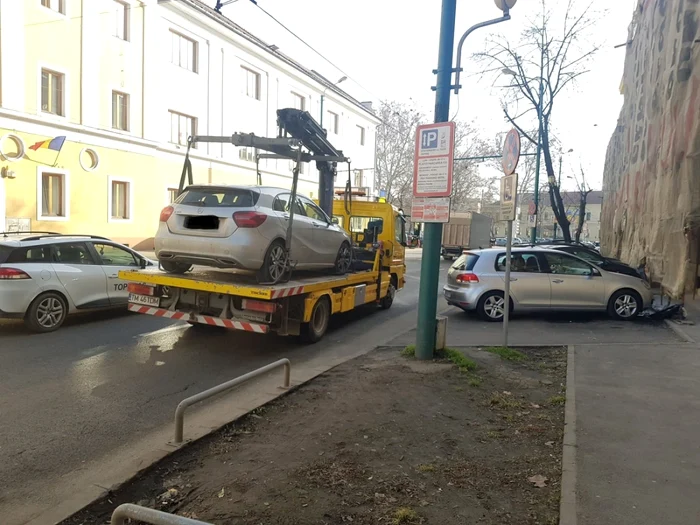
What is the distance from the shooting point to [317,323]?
344 inches

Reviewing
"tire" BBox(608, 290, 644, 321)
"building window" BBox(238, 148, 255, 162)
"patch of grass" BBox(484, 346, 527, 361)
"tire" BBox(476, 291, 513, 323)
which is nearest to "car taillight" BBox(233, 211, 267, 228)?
"patch of grass" BBox(484, 346, 527, 361)

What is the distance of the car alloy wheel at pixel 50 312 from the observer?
8312 millimetres

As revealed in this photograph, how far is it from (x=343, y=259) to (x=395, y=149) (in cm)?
4058

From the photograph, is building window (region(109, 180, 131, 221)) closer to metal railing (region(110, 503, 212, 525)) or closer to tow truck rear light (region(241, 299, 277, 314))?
tow truck rear light (region(241, 299, 277, 314))

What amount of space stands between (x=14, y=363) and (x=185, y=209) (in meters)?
2.82

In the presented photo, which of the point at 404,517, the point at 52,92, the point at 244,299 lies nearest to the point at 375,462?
the point at 404,517

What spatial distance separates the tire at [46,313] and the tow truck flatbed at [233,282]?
117cm

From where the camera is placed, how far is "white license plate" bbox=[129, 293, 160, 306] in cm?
805

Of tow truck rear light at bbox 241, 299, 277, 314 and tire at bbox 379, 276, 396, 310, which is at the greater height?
tow truck rear light at bbox 241, 299, 277, 314

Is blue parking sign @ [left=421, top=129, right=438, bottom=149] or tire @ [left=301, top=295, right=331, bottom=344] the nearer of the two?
blue parking sign @ [left=421, top=129, right=438, bottom=149]

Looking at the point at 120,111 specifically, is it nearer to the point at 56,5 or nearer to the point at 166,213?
the point at 56,5

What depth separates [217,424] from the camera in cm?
480

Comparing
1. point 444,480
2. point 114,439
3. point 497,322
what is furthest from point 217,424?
point 497,322

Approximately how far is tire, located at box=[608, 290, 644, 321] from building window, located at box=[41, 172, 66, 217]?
1928 cm
